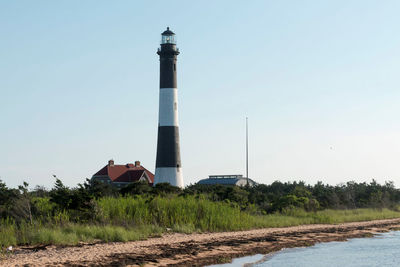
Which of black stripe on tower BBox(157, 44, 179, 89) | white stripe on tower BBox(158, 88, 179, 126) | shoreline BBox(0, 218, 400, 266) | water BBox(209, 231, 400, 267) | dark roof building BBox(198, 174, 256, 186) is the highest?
black stripe on tower BBox(157, 44, 179, 89)

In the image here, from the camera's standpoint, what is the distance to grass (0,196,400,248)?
1862cm

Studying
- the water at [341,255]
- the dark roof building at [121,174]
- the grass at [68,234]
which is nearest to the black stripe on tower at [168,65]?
the dark roof building at [121,174]

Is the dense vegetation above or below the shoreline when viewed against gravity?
above

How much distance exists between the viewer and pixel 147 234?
834 inches

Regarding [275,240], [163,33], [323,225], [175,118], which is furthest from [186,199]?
[163,33]

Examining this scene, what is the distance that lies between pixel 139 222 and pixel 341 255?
25.0 ft

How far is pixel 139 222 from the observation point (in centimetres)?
2242

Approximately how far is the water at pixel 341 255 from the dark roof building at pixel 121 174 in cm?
4041

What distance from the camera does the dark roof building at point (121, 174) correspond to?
62.9 metres

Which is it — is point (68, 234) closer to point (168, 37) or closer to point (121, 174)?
point (168, 37)

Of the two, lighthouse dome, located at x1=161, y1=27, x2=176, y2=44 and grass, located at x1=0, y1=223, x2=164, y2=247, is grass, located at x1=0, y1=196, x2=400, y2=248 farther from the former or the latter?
lighthouse dome, located at x1=161, y1=27, x2=176, y2=44

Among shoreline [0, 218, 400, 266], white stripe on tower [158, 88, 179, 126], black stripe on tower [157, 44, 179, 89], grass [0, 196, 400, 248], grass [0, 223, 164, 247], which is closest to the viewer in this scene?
shoreline [0, 218, 400, 266]

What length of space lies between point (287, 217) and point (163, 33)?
76.1 ft

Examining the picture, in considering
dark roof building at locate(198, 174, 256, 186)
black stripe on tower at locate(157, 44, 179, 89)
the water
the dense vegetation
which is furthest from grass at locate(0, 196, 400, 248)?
dark roof building at locate(198, 174, 256, 186)
